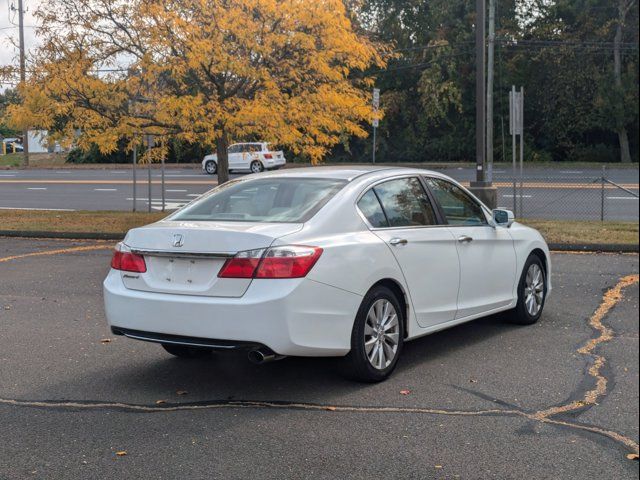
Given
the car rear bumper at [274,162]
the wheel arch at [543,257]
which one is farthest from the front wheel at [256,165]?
the wheel arch at [543,257]

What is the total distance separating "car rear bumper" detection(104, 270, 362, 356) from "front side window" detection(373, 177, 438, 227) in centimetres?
101

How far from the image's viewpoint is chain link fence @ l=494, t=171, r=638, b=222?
19203 mm

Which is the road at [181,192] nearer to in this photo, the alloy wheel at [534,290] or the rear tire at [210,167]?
the rear tire at [210,167]

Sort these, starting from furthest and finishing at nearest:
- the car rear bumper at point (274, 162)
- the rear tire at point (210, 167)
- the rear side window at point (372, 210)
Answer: the rear tire at point (210, 167) < the car rear bumper at point (274, 162) < the rear side window at point (372, 210)

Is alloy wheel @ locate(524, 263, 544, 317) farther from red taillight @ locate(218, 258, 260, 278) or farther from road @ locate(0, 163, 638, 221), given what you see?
road @ locate(0, 163, 638, 221)

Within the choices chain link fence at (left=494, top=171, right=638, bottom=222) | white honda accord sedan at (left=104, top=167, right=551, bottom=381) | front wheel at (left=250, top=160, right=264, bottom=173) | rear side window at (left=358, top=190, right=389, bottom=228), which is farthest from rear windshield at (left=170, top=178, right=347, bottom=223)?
front wheel at (left=250, top=160, right=264, bottom=173)

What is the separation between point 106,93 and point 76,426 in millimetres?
13159

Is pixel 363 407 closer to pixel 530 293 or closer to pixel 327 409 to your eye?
pixel 327 409

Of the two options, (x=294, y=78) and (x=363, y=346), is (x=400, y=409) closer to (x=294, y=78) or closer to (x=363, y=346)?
(x=363, y=346)

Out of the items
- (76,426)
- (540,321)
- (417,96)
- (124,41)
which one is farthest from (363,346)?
(417,96)

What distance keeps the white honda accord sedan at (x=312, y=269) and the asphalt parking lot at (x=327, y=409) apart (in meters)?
0.34

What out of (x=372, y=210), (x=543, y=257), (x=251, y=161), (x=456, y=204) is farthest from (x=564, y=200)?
(x=251, y=161)

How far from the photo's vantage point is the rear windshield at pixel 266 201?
19.0 feet

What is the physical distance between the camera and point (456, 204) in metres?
6.95
